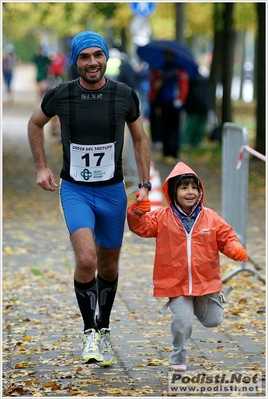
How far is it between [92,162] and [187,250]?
2.78 feet

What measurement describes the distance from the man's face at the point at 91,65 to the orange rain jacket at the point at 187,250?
80 cm

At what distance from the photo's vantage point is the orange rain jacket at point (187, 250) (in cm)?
596

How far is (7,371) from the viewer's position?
247 inches

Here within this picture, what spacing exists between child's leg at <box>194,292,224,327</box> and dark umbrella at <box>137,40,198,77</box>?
13.0m

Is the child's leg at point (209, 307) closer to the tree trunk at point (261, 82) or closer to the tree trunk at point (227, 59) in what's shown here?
the tree trunk at point (261, 82)

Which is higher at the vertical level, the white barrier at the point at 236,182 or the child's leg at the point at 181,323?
the white barrier at the point at 236,182

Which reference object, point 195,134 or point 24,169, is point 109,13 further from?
point 24,169

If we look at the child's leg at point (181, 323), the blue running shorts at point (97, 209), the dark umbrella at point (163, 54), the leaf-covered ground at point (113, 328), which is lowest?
the leaf-covered ground at point (113, 328)

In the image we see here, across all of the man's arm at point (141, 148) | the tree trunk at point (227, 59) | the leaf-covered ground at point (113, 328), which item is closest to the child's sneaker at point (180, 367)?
the leaf-covered ground at point (113, 328)

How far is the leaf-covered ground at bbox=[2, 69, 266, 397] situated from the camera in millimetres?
6047

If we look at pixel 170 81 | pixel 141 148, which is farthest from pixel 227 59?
pixel 141 148

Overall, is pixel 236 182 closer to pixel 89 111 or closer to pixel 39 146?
pixel 39 146

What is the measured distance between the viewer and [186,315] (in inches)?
234

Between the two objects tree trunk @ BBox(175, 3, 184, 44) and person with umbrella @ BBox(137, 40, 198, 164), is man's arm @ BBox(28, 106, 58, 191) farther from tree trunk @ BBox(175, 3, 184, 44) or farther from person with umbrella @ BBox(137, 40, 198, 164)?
tree trunk @ BBox(175, 3, 184, 44)
